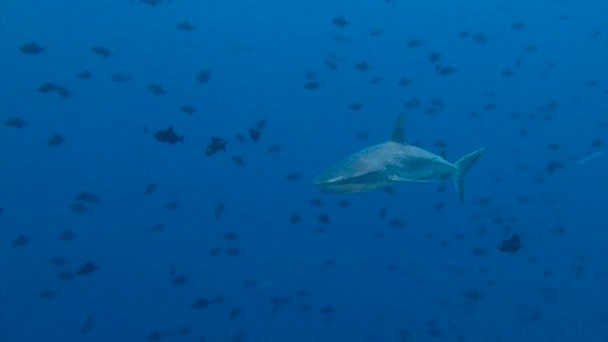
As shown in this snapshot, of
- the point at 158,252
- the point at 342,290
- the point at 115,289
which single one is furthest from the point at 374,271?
the point at 115,289

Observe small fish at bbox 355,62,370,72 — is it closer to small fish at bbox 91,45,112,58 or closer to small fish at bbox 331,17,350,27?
small fish at bbox 331,17,350,27

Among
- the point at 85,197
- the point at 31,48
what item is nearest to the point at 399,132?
the point at 31,48

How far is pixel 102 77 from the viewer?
800 inches

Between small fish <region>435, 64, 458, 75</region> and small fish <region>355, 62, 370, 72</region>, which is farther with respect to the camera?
small fish <region>355, 62, 370, 72</region>

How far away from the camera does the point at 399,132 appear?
5.08 m

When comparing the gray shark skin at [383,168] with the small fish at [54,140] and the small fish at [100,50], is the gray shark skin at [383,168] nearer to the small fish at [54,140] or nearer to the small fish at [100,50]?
the small fish at [54,140]

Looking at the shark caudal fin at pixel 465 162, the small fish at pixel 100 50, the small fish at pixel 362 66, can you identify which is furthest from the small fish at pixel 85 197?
the shark caudal fin at pixel 465 162

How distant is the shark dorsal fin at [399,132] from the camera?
500 centimetres

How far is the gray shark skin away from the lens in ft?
12.8

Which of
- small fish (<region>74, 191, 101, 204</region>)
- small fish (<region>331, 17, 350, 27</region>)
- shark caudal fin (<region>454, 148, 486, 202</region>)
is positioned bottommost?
small fish (<region>74, 191, 101, 204</region>)

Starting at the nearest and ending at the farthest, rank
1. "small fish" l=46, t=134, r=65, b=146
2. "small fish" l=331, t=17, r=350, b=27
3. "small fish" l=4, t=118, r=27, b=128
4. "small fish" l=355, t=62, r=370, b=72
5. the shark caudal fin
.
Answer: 1. the shark caudal fin
2. "small fish" l=331, t=17, r=350, b=27
3. "small fish" l=46, t=134, r=65, b=146
4. "small fish" l=4, t=118, r=27, b=128
5. "small fish" l=355, t=62, r=370, b=72

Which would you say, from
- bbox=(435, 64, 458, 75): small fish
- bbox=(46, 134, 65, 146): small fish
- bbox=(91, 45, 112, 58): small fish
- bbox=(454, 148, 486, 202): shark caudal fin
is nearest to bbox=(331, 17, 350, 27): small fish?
bbox=(435, 64, 458, 75): small fish

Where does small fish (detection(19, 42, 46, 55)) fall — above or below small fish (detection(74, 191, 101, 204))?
above

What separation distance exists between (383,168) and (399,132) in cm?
108
